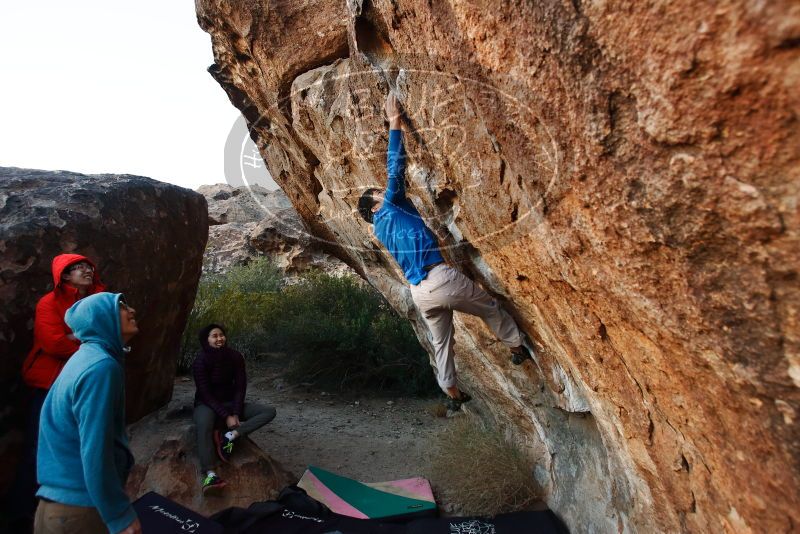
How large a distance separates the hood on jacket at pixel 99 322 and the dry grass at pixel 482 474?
3354mm

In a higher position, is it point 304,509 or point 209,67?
point 209,67

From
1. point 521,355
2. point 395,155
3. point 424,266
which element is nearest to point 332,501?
point 521,355

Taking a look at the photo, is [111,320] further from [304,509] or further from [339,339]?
[339,339]

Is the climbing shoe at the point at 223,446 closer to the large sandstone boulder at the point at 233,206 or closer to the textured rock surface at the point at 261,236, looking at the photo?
the textured rock surface at the point at 261,236

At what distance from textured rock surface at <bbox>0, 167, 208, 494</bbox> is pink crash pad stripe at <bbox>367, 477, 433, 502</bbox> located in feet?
7.44

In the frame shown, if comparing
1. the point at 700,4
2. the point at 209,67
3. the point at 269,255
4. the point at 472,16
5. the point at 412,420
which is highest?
the point at 209,67

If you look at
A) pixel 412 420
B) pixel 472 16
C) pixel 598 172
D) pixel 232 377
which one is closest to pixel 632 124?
pixel 598 172

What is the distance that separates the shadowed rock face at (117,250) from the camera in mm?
3717

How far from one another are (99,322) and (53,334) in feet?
5.05

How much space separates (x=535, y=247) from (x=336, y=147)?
2349 mm

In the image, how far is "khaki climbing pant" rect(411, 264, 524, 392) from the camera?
3.42 m

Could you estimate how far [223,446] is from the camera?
460 cm

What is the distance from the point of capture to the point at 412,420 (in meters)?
7.09

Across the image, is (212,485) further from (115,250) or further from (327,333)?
(327,333)
